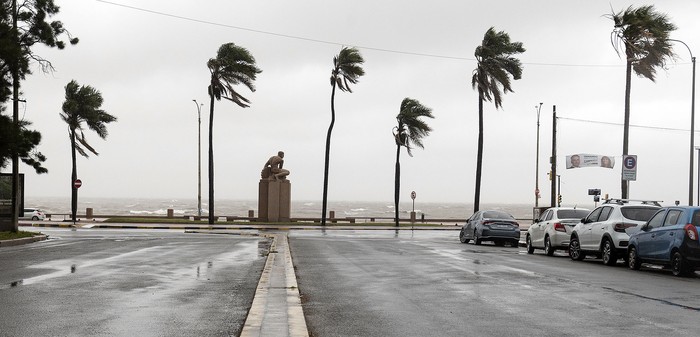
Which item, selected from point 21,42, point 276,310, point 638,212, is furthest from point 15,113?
point 276,310

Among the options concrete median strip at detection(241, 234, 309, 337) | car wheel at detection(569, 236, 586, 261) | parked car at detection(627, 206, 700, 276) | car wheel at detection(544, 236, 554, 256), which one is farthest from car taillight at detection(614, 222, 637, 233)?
concrete median strip at detection(241, 234, 309, 337)

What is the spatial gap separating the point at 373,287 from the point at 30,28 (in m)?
26.3

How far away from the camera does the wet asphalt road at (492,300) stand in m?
10.0

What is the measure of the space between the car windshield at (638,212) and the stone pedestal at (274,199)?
45.8 metres

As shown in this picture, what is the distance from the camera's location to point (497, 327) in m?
10.1

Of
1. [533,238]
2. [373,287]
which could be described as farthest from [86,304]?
[533,238]

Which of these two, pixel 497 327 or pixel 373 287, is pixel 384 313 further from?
pixel 373 287

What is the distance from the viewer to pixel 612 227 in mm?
23219

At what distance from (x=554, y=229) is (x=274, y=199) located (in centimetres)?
4155

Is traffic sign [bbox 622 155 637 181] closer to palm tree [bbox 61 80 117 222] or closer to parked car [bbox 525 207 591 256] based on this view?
parked car [bbox 525 207 591 256]

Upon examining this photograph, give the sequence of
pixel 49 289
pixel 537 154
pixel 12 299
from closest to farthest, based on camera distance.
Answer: pixel 12 299
pixel 49 289
pixel 537 154

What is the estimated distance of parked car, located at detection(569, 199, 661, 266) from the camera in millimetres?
23016

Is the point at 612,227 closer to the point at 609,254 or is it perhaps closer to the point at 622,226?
the point at 622,226

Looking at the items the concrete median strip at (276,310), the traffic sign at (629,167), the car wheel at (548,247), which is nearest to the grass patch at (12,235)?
the car wheel at (548,247)
